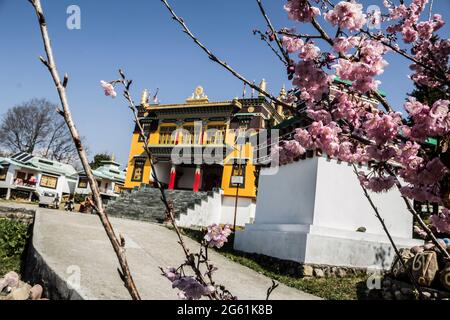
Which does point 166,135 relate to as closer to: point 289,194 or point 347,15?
point 289,194

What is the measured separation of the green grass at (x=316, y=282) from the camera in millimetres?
7734

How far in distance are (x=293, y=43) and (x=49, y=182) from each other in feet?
147

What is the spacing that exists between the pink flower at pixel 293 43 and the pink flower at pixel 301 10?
421 millimetres

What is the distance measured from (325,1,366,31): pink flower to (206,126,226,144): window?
25928mm

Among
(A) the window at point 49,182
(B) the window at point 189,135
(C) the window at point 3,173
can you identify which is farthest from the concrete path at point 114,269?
(A) the window at point 49,182

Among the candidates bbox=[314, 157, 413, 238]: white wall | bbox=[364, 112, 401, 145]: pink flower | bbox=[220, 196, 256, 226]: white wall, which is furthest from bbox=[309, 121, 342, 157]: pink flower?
bbox=[220, 196, 256, 226]: white wall

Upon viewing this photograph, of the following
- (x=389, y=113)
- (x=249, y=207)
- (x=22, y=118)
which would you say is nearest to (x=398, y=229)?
(x=389, y=113)

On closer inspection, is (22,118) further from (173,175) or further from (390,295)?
(390,295)

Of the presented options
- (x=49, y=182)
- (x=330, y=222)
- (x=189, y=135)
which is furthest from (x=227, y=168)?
(x=49, y=182)

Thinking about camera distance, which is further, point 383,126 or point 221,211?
point 221,211

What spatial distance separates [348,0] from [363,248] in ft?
29.4

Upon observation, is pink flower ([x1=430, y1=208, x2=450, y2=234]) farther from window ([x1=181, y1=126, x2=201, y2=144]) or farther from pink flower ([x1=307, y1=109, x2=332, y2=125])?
window ([x1=181, y1=126, x2=201, y2=144])

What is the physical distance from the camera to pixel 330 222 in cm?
1030

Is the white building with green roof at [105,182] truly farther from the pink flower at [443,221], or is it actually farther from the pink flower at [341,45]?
the pink flower at [341,45]
